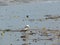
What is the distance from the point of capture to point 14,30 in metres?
17.6

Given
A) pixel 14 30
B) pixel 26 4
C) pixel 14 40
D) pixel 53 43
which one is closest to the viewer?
pixel 53 43

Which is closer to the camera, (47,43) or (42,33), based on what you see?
(47,43)

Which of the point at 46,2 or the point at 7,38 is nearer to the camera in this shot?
the point at 7,38

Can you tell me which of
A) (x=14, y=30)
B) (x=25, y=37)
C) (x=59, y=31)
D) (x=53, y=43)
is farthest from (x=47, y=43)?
(x=14, y=30)

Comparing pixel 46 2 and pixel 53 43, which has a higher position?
pixel 53 43

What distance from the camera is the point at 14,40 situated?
1491 cm

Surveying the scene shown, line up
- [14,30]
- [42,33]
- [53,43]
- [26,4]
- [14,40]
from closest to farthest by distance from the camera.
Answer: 1. [53,43]
2. [14,40]
3. [42,33]
4. [14,30]
5. [26,4]

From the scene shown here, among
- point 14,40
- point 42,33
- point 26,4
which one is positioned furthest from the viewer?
point 26,4

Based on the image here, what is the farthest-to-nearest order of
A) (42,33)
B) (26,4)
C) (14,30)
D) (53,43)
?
(26,4) < (14,30) < (42,33) < (53,43)

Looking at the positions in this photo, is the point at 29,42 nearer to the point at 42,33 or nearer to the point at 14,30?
the point at 42,33

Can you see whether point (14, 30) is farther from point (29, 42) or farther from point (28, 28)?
point (29, 42)

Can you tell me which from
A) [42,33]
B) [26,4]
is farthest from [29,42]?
[26,4]

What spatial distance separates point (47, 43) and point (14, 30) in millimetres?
3783

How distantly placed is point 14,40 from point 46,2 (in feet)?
69.9
